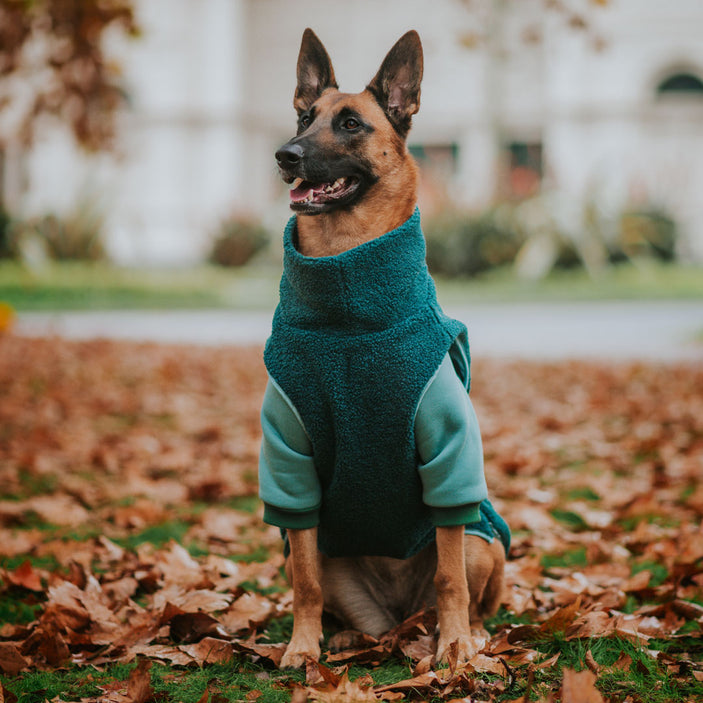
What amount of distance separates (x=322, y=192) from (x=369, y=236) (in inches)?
7.9

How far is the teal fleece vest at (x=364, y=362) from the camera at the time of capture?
2.48 m

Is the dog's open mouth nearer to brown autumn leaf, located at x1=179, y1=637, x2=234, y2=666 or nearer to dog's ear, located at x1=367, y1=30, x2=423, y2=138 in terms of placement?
dog's ear, located at x1=367, y1=30, x2=423, y2=138

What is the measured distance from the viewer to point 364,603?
2.81m

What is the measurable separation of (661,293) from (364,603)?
44.6 ft

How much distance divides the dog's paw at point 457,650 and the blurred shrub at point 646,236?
1678 centimetres

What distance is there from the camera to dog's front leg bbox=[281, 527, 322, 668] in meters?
2.65

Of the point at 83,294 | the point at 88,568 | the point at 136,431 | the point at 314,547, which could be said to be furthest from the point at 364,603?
the point at 83,294

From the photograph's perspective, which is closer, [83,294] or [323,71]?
[323,71]

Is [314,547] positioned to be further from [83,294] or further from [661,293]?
[661,293]

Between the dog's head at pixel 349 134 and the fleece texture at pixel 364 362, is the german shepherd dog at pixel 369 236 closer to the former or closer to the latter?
the dog's head at pixel 349 134

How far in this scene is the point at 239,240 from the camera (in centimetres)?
2045

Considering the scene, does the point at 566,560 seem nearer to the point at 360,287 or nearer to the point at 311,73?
the point at 360,287

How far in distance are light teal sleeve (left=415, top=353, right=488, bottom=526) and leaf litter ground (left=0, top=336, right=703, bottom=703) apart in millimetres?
442

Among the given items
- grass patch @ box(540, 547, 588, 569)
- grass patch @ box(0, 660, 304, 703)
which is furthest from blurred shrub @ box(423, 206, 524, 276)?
grass patch @ box(0, 660, 304, 703)
